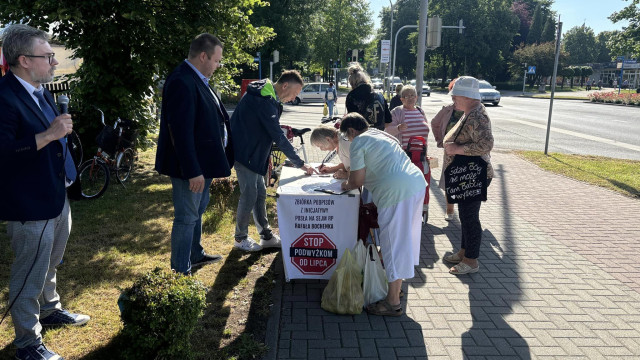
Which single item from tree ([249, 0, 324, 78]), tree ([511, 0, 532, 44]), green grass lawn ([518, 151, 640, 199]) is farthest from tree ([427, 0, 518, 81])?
green grass lawn ([518, 151, 640, 199])

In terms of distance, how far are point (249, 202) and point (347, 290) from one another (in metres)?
1.67

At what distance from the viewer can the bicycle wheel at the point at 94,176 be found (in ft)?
24.0

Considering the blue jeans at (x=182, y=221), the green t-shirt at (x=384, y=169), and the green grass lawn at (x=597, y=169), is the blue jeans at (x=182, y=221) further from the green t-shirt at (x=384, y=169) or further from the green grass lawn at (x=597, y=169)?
the green grass lawn at (x=597, y=169)

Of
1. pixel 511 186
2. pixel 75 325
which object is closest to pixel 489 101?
pixel 511 186

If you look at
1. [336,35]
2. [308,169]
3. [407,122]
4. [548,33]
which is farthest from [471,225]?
[548,33]

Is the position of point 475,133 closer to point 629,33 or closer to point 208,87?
point 208,87

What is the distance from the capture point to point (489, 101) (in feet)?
106

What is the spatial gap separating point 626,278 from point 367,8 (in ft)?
187

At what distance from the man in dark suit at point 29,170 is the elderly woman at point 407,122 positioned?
166 inches

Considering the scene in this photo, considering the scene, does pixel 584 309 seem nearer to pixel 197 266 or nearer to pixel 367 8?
pixel 197 266

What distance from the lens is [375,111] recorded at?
19.7 ft

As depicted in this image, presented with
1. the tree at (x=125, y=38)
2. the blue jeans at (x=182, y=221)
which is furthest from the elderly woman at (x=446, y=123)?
the tree at (x=125, y=38)

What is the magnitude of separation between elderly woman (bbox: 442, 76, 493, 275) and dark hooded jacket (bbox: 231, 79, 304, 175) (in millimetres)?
1580

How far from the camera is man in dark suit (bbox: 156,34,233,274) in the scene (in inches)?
144
